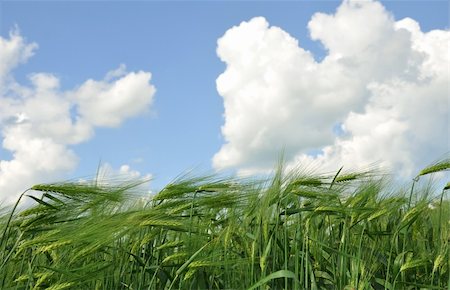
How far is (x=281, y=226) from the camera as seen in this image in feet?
8.55

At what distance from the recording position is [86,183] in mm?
2441

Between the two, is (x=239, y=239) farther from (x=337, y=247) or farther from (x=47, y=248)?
(x=47, y=248)

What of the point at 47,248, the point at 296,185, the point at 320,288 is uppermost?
the point at 296,185

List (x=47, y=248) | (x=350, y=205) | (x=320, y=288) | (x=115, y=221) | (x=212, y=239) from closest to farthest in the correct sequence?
(x=47, y=248)
(x=115, y=221)
(x=212, y=239)
(x=320, y=288)
(x=350, y=205)

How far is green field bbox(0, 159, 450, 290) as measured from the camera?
7.61ft

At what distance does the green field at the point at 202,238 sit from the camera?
232 centimetres

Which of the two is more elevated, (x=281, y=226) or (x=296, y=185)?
(x=296, y=185)

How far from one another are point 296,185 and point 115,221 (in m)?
0.81

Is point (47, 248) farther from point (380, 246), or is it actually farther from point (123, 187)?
point (380, 246)

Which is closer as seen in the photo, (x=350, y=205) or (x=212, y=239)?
(x=212, y=239)

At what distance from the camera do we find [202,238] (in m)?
2.58

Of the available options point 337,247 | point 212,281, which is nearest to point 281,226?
point 212,281

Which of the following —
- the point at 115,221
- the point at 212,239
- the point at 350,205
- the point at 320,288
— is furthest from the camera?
the point at 350,205

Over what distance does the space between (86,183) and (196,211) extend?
497 mm
